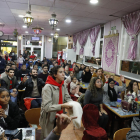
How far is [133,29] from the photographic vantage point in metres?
5.09

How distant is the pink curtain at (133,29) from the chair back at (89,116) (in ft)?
10.3

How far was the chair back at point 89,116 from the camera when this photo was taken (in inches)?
115

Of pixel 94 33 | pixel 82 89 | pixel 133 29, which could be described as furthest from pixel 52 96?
pixel 94 33

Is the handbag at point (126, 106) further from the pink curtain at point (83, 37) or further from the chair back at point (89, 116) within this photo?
the pink curtain at point (83, 37)

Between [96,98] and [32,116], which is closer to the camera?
[32,116]

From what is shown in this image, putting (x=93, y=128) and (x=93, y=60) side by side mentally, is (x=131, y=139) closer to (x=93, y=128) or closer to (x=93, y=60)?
(x=93, y=128)

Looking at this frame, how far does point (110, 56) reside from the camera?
22.3 ft

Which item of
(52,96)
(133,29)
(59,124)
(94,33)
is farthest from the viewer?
(94,33)

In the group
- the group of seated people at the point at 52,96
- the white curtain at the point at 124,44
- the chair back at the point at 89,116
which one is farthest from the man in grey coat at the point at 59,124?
the white curtain at the point at 124,44

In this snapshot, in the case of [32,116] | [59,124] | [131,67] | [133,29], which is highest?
[133,29]

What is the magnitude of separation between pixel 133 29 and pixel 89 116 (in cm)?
390

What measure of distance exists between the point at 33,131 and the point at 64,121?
125 centimetres

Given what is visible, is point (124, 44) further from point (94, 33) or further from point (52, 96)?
point (52, 96)

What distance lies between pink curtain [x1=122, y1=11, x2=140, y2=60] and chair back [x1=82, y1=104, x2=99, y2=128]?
314 centimetres
